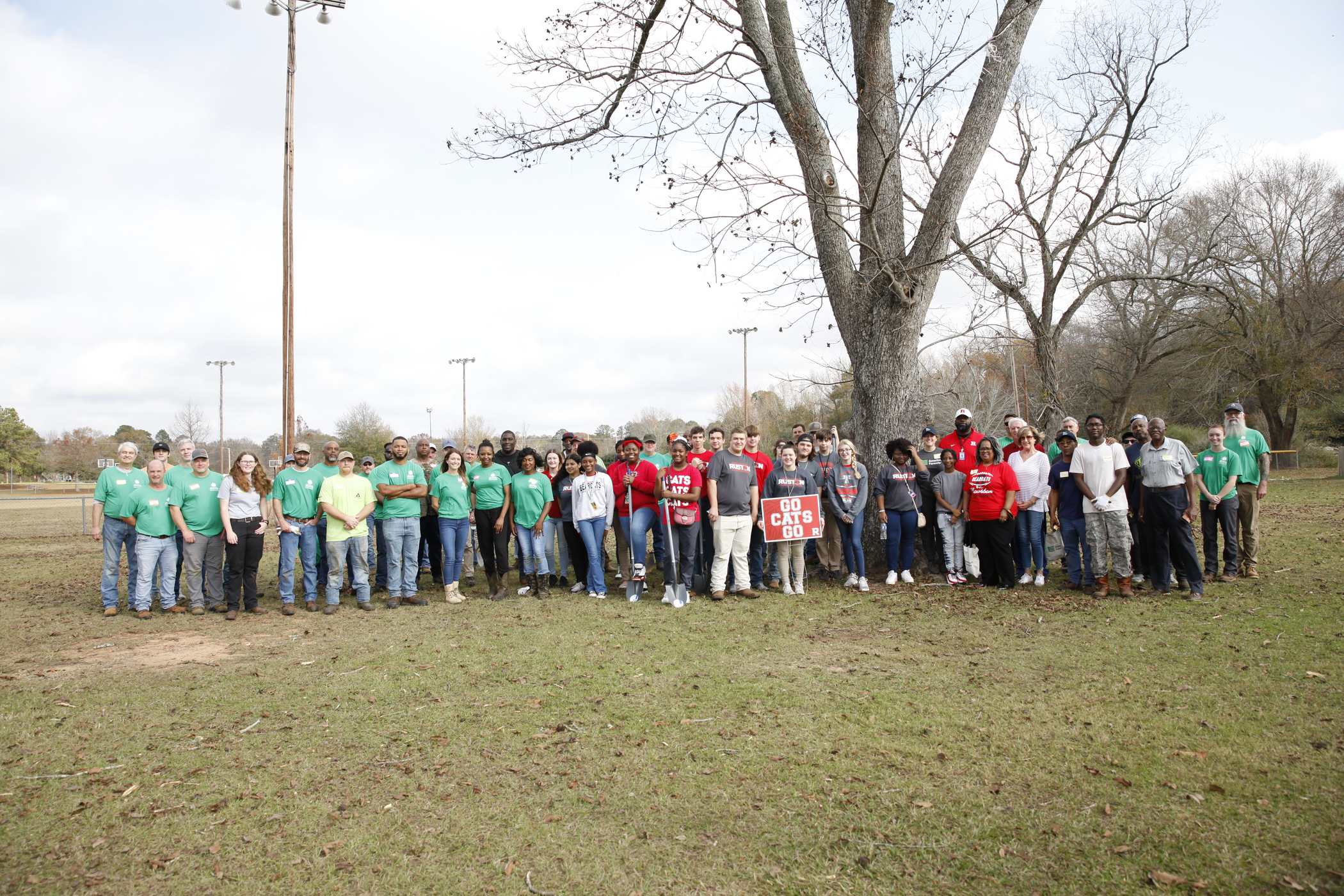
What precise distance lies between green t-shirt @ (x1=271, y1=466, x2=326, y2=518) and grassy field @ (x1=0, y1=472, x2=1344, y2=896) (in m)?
1.77

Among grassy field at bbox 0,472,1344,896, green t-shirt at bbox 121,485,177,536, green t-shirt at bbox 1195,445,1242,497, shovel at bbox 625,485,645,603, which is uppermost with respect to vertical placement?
green t-shirt at bbox 1195,445,1242,497

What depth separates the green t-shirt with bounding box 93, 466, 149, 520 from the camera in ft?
29.6

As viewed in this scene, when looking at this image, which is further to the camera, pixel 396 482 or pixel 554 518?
pixel 554 518

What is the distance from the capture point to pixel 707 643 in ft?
22.6

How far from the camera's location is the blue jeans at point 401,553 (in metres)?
9.24

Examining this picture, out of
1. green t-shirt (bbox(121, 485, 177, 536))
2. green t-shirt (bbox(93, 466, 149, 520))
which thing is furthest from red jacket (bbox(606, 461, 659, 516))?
green t-shirt (bbox(93, 466, 149, 520))

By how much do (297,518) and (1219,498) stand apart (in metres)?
10.9

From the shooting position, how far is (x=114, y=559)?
9078 mm

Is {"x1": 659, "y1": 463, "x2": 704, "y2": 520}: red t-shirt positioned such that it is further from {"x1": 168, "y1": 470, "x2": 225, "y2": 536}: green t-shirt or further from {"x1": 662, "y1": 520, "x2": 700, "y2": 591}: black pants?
{"x1": 168, "y1": 470, "x2": 225, "y2": 536}: green t-shirt

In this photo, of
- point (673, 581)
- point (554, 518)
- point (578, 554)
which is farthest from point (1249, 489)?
point (554, 518)


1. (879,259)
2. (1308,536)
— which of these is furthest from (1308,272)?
(879,259)

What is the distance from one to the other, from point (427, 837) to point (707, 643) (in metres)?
3.70

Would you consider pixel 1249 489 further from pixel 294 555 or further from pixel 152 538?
pixel 152 538

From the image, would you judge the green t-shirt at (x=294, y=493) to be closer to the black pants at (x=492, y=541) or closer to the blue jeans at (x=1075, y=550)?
the black pants at (x=492, y=541)
